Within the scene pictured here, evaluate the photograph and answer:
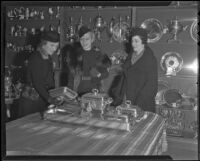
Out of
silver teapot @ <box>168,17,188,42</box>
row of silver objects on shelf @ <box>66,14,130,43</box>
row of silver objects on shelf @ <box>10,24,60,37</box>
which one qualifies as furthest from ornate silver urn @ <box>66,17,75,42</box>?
silver teapot @ <box>168,17,188,42</box>

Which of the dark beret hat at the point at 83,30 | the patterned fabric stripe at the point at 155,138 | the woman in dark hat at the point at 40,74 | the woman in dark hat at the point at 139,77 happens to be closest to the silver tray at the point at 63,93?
the woman in dark hat at the point at 40,74

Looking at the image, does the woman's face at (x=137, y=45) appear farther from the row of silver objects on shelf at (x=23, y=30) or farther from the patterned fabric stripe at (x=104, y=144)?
the patterned fabric stripe at (x=104, y=144)

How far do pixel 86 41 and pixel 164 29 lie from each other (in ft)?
2.34

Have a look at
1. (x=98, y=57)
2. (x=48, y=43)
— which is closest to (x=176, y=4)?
(x=98, y=57)

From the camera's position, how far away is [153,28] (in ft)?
8.13

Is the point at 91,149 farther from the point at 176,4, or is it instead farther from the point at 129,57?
the point at 176,4

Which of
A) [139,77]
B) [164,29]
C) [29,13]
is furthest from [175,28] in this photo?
[29,13]

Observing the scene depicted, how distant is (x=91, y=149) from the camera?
1656 mm

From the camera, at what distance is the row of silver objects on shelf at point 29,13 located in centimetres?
A: 247

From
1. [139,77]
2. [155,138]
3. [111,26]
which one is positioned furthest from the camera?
[111,26]

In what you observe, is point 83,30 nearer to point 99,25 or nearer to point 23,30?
point 99,25

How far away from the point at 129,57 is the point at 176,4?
0.59 m

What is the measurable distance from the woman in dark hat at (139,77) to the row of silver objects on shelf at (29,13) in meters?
0.72

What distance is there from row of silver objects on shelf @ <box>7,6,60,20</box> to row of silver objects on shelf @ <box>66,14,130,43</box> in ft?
0.51
